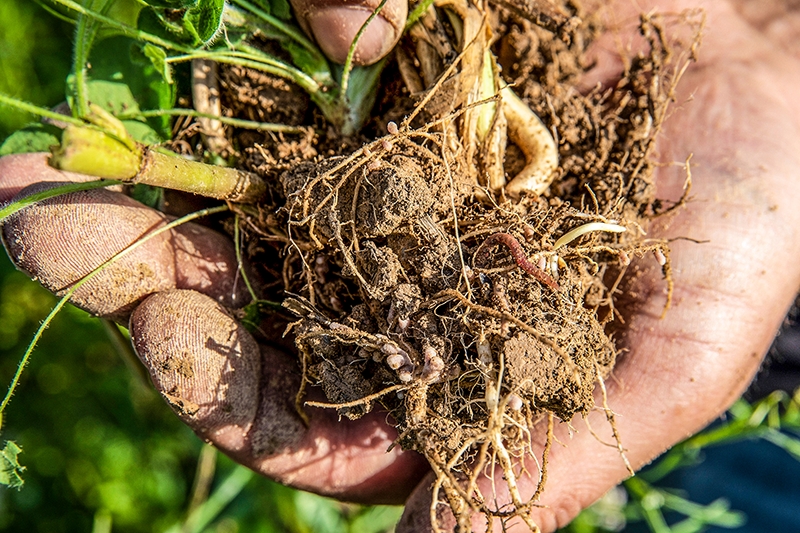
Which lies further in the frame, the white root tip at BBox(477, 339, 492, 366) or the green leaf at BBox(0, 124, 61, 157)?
the green leaf at BBox(0, 124, 61, 157)

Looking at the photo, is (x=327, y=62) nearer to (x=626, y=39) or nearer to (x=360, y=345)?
(x=360, y=345)

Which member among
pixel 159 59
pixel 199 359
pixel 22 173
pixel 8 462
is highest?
pixel 159 59

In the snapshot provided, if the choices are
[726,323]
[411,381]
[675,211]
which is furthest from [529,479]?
[675,211]

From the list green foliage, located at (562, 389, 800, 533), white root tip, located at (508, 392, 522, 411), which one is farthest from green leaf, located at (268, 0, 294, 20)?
green foliage, located at (562, 389, 800, 533)

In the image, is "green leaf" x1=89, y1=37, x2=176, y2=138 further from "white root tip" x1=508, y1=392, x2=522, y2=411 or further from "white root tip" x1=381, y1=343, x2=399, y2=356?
"white root tip" x1=508, y1=392, x2=522, y2=411

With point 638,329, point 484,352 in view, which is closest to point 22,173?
point 484,352

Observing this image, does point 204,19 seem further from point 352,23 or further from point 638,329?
point 638,329

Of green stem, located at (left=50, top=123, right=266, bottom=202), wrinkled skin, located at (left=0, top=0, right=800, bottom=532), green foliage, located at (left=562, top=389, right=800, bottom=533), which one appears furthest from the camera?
green foliage, located at (left=562, top=389, right=800, bottom=533)
